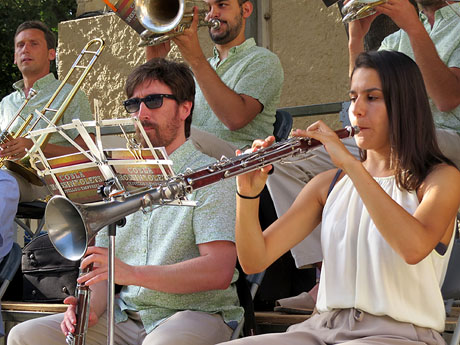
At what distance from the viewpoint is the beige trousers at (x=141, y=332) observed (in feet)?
9.24

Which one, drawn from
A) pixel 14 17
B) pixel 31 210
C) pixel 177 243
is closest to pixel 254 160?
pixel 177 243

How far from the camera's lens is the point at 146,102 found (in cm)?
335

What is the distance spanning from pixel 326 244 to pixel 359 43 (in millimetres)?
1387

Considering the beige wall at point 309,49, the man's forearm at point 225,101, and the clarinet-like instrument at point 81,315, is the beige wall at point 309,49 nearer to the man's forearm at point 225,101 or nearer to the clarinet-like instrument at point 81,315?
the man's forearm at point 225,101

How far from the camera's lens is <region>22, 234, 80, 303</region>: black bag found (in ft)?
12.4

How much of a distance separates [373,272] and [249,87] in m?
1.83

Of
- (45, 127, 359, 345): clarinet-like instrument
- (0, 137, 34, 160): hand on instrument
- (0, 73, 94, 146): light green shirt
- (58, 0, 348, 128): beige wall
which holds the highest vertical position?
(58, 0, 348, 128): beige wall

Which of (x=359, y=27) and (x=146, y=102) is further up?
(x=359, y=27)

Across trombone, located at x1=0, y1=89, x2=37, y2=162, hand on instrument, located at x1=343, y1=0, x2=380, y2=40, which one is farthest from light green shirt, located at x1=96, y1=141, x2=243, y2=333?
trombone, located at x1=0, y1=89, x2=37, y2=162

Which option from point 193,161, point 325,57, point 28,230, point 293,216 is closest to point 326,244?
point 293,216

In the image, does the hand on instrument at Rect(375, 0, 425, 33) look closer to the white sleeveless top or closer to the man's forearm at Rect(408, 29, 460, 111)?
the man's forearm at Rect(408, 29, 460, 111)

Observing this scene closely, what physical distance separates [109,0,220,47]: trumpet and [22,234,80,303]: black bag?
3.57ft

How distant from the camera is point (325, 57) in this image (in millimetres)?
5871

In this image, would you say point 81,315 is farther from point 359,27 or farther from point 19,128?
point 19,128
